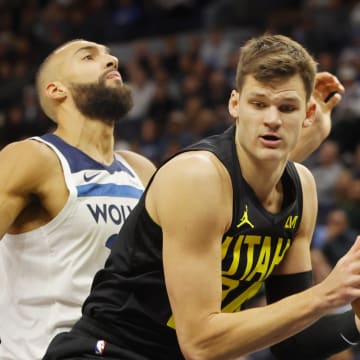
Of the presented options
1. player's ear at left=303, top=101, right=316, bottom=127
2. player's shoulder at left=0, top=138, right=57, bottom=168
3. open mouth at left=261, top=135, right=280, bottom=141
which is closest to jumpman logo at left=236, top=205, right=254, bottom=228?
open mouth at left=261, top=135, right=280, bottom=141

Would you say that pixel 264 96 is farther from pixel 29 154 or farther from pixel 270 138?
pixel 29 154

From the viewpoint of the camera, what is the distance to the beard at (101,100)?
4.25 meters

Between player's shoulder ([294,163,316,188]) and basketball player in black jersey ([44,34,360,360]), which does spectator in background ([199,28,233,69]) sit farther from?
basketball player in black jersey ([44,34,360,360])

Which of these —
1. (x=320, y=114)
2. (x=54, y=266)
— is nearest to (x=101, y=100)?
(x=54, y=266)

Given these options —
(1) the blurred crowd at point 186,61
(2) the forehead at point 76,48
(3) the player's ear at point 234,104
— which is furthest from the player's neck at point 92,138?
(1) the blurred crowd at point 186,61

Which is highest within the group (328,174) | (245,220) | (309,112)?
(309,112)

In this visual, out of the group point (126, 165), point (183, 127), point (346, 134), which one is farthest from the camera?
point (183, 127)

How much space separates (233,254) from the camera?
10.6ft

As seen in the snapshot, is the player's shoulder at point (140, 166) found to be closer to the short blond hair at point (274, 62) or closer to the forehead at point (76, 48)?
the forehead at point (76, 48)

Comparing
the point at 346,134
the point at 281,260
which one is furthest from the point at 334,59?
the point at 281,260

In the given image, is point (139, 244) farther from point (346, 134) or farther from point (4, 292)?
point (346, 134)

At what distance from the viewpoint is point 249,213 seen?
3.22 metres

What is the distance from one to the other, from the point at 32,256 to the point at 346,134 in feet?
20.5

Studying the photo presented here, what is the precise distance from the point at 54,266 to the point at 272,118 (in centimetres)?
130
